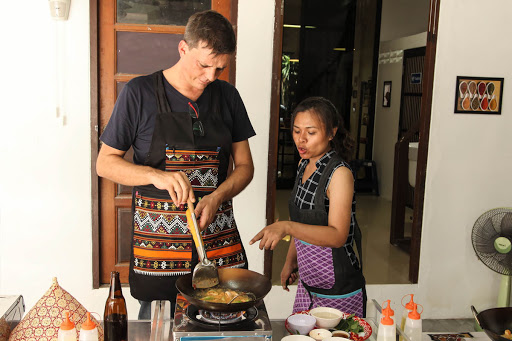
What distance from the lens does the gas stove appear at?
146cm

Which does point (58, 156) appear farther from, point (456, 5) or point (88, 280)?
point (456, 5)

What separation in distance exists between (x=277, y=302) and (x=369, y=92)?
5.51 meters

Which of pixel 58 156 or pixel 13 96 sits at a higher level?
pixel 13 96

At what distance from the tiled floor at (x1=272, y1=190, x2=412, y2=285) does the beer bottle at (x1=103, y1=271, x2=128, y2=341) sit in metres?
2.36

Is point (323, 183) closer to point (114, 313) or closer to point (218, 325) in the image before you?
point (218, 325)

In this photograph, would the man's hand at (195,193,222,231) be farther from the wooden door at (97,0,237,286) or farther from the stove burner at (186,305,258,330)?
the wooden door at (97,0,237,286)

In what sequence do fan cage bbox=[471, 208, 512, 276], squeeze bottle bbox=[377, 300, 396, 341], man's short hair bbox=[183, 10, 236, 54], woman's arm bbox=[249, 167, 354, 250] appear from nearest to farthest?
1. squeeze bottle bbox=[377, 300, 396, 341]
2. man's short hair bbox=[183, 10, 236, 54]
3. woman's arm bbox=[249, 167, 354, 250]
4. fan cage bbox=[471, 208, 512, 276]

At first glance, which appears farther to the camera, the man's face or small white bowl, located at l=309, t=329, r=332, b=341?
the man's face

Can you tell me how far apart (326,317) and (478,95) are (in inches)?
107

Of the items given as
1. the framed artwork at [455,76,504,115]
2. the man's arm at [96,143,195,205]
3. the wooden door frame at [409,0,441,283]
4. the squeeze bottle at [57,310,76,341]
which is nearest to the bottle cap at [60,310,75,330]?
the squeeze bottle at [57,310,76,341]

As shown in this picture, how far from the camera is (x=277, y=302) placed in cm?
383

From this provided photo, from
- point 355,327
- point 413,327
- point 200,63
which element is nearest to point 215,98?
point 200,63

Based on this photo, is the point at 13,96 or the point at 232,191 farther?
the point at 13,96

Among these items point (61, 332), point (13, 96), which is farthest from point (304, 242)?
point (13, 96)
